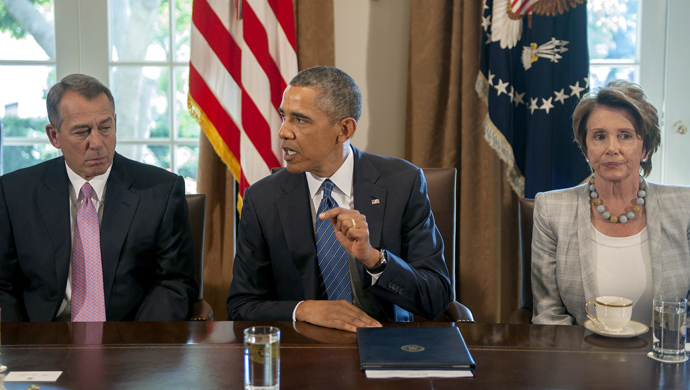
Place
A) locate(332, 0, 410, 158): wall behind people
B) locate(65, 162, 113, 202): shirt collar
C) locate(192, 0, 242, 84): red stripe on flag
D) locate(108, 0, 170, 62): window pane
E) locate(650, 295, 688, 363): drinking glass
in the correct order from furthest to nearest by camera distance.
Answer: locate(108, 0, 170, 62): window pane → locate(332, 0, 410, 158): wall behind people → locate(192, 0, 242, 84): red stripe on flag → locate(65, 162, 113, 202): shirt collar → locate(650, 295, 688, 363): drinking glass

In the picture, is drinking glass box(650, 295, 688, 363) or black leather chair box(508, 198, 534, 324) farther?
black leather chair box(508, 198, 534, 324)

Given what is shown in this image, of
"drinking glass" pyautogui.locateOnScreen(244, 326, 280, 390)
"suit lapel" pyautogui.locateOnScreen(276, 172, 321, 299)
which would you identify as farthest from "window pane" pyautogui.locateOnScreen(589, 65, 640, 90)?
"drinking glass" pyautogui.locateOnScreen(244, 326, 280, 390)

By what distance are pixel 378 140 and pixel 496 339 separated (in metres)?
2.05

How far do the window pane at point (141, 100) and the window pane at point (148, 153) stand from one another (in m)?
0.06

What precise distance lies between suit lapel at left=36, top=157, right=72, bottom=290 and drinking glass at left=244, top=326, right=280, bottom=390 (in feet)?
4.20

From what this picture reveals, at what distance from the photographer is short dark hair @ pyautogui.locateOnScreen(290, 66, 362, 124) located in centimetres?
222

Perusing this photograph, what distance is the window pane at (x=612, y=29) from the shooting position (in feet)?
11.7

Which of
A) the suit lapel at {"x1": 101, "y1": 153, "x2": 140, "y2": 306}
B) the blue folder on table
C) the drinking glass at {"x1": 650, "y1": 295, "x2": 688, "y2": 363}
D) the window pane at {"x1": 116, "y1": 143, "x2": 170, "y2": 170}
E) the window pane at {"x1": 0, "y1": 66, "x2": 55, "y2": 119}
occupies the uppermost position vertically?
the window pane at {"x1": 0, "y1": 66, "x2": 55, "y2": 119}

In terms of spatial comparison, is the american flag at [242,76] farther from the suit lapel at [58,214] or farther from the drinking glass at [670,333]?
the drinking glass at [670,333]

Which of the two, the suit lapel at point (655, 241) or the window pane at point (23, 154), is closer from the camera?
the suit lapel at point (655, 241)

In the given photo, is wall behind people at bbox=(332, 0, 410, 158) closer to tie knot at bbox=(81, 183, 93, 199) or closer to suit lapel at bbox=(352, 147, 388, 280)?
suit lapel at bbox=(352, 147, 388, 280)

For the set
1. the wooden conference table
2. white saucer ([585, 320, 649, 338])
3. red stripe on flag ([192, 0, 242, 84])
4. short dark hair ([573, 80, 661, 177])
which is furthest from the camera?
red stripe on flag ([192, 0, 242, 84])

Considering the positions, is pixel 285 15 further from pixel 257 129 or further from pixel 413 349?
pixel 413 349

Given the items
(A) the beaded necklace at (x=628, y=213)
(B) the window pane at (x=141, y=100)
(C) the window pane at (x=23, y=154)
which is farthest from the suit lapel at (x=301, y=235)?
(C) the window pane at (x=23, y=154)
